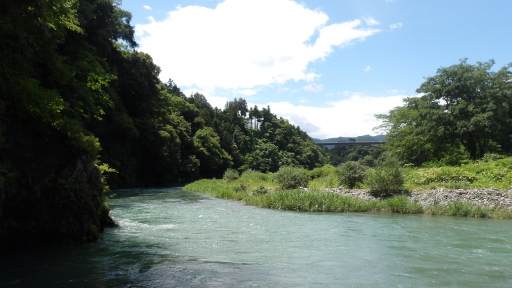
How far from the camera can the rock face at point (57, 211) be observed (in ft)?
27.5

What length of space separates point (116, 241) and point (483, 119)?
99.7 ft

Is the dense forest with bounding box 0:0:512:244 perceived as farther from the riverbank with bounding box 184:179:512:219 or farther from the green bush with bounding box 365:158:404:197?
the green bush with bounding box 365:158:404:197

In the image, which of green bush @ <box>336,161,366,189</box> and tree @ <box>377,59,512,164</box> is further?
tree @ <box>377,59,512,164</box>

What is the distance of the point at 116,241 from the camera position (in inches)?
398

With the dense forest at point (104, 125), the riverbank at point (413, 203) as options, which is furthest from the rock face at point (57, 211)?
the riverbank at point (413, 203)

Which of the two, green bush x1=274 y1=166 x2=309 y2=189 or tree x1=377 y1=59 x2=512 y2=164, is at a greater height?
tree x1=377 y1=59 x2=512 y2=164

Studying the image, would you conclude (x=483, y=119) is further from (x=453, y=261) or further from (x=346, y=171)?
(x=453, y=261)

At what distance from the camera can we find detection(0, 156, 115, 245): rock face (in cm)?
838

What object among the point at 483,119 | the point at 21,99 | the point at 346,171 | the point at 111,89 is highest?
the point at 111,89

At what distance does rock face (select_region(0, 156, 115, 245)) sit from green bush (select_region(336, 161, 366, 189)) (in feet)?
56.9

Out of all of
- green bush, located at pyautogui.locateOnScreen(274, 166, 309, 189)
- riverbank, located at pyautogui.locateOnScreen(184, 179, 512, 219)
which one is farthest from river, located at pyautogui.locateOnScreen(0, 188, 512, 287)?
green bush, located at pyautogui.locateOnScreen(274, 166, 309, 189)

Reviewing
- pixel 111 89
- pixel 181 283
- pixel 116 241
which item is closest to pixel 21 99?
pixel 116 241

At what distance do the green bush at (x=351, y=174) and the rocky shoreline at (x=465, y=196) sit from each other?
168 inches

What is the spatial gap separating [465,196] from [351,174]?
7153 mm
